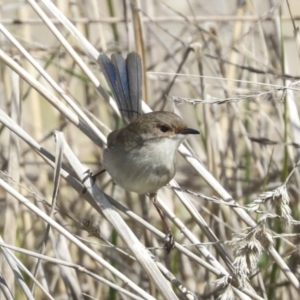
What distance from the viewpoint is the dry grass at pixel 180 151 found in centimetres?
272

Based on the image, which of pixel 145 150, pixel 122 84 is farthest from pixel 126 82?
pixel 145 150

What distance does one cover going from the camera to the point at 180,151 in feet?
9.62

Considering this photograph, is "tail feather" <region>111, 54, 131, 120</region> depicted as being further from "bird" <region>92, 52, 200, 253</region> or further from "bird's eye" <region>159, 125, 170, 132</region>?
"bird's eye" <region>159, 125, 170, 132</region>

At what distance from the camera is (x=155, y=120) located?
2.91m

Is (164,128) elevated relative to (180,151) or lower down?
elevated

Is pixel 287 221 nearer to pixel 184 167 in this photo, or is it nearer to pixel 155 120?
pixel 155 120

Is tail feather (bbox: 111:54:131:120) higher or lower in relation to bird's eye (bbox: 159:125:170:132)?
higher

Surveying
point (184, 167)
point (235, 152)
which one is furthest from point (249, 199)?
point (184, 167)

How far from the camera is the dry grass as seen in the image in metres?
2.72

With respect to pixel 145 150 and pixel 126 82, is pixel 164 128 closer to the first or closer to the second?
pixel 145 150

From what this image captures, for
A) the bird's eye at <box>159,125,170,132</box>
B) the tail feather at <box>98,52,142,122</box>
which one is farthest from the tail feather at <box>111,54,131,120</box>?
the bird's eye at <box>159,125,170,132</box>

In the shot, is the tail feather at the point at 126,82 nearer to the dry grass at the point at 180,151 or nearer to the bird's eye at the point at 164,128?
the dry grass at the point at 180,151

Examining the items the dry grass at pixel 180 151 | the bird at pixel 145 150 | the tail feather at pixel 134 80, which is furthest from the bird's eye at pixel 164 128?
the tail feather at pixel 134 80

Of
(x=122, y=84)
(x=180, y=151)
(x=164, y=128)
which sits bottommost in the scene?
(x=180, y=151)
